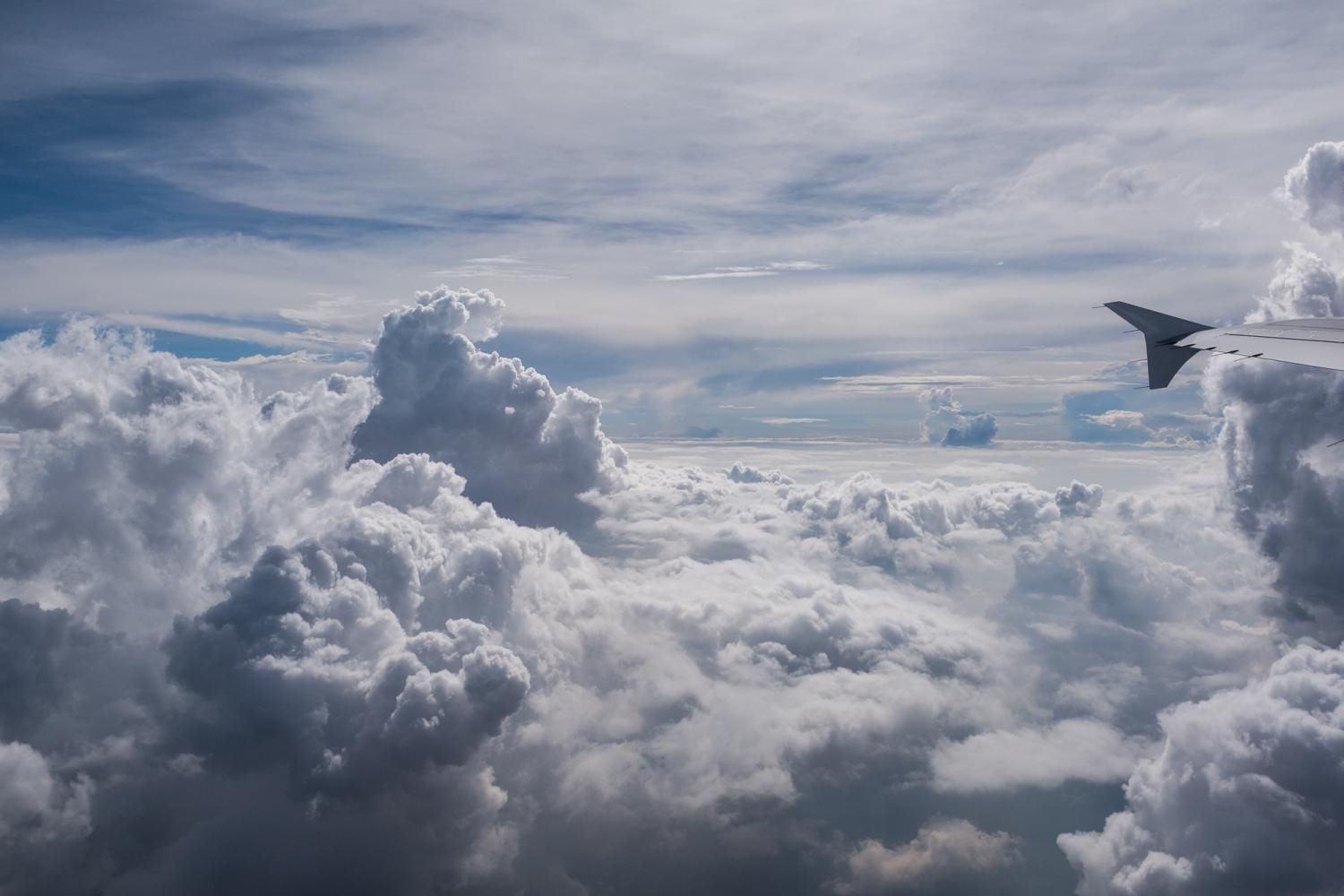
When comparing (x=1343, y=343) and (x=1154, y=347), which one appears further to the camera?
Result: (x=1154, y=347)

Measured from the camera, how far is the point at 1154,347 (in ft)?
61.6

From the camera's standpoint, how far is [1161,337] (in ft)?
64.7

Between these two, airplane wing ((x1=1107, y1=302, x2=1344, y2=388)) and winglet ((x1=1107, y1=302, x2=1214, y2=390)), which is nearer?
airplane wing ((x1=1107, y1=302, x2=1344, y2=388))

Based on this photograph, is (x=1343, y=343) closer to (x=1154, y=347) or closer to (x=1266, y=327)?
(x=1154, y=347)

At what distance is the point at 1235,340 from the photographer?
17922 mm

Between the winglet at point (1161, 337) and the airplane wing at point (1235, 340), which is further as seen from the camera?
the winglet at point (1161, 337)

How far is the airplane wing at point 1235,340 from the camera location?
14.0m

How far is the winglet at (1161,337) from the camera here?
57.9 feet

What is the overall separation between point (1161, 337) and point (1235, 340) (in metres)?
1.97

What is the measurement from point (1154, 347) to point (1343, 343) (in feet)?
13.8

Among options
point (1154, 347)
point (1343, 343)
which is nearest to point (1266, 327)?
point (1154, 347)

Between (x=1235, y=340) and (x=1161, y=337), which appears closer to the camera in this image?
(x=1235, y=340)

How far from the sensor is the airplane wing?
14000mm

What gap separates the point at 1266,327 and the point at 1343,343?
5.52m
